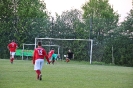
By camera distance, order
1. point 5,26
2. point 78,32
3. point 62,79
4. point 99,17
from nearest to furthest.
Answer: point 62,79, point 5,26, point 78,32, point 99,17

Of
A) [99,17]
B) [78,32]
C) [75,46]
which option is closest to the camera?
[75,46]

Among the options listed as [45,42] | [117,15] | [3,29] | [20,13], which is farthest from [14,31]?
[117,15]

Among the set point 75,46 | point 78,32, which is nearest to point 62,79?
point 75,46

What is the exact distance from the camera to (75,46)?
165ft

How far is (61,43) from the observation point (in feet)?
164

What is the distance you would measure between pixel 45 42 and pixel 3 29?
6.25 meters

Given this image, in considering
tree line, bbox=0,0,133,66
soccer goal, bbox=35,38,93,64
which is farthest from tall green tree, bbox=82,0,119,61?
soccer goal, bbox=35,38,93,64

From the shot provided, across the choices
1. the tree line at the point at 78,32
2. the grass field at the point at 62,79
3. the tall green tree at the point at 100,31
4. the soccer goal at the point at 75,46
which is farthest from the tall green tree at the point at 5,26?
the grass field at the point at 62,79

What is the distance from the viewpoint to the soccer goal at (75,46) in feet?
159

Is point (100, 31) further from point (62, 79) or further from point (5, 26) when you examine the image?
point (62, 79)

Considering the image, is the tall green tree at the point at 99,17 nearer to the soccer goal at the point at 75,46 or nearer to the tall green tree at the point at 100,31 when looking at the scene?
the tall green tree at the point at 100,31

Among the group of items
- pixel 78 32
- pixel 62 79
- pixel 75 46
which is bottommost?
pixel 62 79

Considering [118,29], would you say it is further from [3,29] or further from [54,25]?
[3,29]

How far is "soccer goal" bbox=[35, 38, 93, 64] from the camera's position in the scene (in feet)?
159
